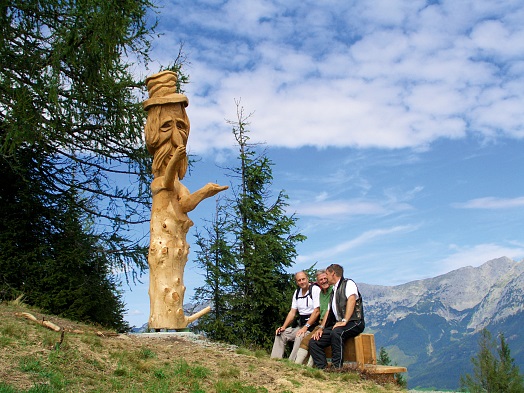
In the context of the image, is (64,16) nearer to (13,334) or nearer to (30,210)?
(30,210)

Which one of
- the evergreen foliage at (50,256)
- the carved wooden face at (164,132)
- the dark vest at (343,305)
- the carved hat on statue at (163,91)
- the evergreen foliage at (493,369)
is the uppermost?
the carved hat on statue at (163,91)

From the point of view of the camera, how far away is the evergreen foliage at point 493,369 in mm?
24297

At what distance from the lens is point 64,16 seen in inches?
486

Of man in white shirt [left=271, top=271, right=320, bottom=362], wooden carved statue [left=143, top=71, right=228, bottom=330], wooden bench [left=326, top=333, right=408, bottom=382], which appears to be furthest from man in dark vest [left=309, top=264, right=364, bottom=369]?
wooden carved statue [left=143, top=71, right=228, bottom=330]

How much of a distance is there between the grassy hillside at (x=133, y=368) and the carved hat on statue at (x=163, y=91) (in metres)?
3.84

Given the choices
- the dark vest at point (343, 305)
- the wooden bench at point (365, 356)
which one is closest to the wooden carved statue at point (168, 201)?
the dark vest at point (343, 305)

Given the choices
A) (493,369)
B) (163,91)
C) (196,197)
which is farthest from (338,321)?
(493,369)

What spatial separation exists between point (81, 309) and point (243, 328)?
348cm

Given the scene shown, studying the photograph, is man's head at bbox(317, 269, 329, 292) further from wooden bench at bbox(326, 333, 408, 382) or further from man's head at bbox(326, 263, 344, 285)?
wooden bench at bbox(326, 333, 408, 382)

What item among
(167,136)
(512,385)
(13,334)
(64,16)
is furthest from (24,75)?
(512,385)

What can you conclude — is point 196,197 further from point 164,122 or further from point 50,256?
point 50,256

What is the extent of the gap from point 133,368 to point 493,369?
23.0 metres

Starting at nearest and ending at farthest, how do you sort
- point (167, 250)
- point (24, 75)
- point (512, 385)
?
point (167, 250) < point (24, 75) < point (512, 385)

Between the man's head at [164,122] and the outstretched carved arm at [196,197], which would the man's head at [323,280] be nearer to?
the outstretched carved arm at [196,197]
